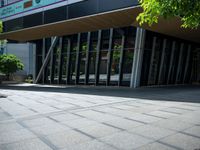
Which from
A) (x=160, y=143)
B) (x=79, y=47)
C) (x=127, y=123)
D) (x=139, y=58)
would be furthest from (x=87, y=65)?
(x=160, y=143)

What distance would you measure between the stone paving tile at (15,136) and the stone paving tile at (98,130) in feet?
4.62

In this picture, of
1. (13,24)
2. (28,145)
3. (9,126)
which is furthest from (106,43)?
(28,145)

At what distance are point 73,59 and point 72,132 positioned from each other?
76.3 feet

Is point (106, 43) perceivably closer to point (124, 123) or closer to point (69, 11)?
point (69, 11)

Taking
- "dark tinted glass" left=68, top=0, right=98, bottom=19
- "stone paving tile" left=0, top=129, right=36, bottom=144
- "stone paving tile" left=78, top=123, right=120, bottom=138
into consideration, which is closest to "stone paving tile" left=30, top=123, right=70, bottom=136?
"stone paving tile" left=0, top=129, right=36, bottom=144

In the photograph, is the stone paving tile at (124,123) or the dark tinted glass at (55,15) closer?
the stone paving tile at (124,123)

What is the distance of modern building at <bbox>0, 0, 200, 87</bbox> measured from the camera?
19.8m

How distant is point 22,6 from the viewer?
95.7 ft

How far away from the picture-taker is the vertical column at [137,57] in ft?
71.6

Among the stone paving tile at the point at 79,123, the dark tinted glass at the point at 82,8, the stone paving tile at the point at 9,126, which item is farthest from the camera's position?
the dark tinted glass at the point at 82,8

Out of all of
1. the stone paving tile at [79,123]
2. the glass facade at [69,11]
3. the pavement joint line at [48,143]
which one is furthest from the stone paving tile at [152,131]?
the glass facade at [69,11]

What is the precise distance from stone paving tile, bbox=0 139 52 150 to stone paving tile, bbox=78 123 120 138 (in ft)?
4.34

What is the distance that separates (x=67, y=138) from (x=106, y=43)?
1985 centimetres

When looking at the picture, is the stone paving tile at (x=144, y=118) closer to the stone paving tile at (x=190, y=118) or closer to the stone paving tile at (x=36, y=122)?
the stone paving tile at (x=190, y=118)
